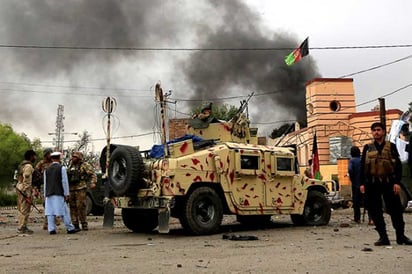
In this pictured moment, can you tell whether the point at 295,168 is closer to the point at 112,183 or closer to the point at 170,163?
the point at 170,163

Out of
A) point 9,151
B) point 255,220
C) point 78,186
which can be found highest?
point 9,151

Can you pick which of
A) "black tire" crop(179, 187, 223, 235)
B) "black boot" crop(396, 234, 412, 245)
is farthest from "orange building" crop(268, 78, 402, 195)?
"black boot" crop(396, 234, 412, 245)

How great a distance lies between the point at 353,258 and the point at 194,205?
374 cm

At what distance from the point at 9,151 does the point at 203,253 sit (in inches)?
1706

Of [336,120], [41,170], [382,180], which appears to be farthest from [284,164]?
[336,120]

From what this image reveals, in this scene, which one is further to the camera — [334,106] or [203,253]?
[334,106]

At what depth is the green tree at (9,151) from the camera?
151 ft

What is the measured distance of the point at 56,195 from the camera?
10.7 metres

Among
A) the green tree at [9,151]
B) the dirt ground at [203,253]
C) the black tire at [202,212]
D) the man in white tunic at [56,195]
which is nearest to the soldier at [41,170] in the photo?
the man in white tunic at [56,195]

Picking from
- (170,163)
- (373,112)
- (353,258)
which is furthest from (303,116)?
(353,258)

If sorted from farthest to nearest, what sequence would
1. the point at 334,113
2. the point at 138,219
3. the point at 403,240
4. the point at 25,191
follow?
the point at 334,113 → the point at 138,219 → the point at 25,191 → the point at 403,240

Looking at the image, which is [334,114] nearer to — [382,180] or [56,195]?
[56,195]

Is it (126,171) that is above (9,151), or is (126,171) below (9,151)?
below

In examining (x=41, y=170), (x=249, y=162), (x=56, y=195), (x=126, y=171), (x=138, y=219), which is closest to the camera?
(x=126, y=171)
